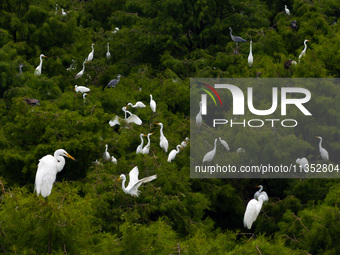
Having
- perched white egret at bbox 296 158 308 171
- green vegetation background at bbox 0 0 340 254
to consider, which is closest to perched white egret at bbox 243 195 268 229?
green vegetation background at bbox 0 0 340 254

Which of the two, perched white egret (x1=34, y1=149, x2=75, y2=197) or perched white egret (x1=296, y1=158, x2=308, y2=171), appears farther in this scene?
perched white egret (x1=296, y1=158, x2=308, y2=171)

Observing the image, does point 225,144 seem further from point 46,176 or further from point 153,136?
point 46,176

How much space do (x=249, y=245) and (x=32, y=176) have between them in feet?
15.9

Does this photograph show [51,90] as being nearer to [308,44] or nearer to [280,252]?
[308,44]

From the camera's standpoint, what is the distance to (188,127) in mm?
11328

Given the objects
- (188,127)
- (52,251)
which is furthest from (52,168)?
(188,127)

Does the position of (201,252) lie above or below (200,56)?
below

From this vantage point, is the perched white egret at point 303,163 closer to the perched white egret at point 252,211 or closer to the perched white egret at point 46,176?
the perched white egret at point 252,211

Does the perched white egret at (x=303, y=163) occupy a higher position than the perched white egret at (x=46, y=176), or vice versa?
the perched white egret at (x=303, y=163)

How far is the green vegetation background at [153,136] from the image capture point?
5.60m

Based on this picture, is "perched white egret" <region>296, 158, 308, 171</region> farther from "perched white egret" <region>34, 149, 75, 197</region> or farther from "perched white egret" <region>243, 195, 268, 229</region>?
"perched white egret" <region>34, 149, 75, 197</region>

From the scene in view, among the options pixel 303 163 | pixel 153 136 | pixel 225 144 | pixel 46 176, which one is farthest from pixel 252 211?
pixel 46 176

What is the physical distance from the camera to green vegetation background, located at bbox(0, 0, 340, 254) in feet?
18.4

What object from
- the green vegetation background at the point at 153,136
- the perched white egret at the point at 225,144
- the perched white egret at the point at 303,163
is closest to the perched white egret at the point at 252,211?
the green vegetation background at the point at 153,136
